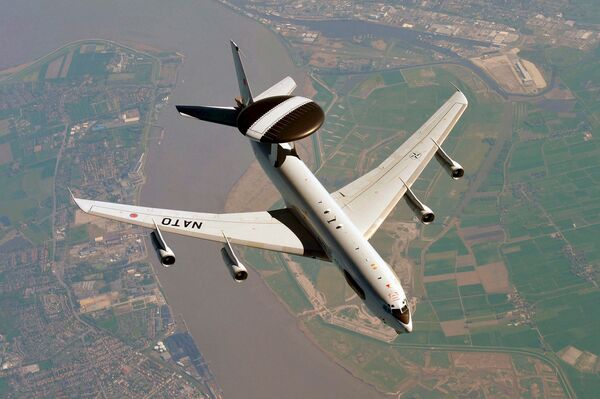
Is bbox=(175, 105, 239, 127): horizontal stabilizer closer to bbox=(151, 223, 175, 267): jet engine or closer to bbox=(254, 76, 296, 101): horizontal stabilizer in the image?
bbox=(254, 76, 296, 101): horizontal stabilizer

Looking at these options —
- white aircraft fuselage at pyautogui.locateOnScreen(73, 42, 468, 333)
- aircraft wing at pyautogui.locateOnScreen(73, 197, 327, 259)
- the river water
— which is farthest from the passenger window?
the river water

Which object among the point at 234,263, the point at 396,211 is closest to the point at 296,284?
the point at 396,211

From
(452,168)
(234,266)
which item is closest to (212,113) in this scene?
(234,266)

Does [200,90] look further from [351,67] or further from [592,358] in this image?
[592,358]

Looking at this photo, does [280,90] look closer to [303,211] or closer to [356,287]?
[303,211]

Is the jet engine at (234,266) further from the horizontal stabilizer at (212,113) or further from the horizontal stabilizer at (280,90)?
the horizontal stabilizer at (280,90)

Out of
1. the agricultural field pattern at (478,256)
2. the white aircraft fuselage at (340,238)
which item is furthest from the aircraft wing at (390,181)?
the agricultural field pattern at (478,256)
